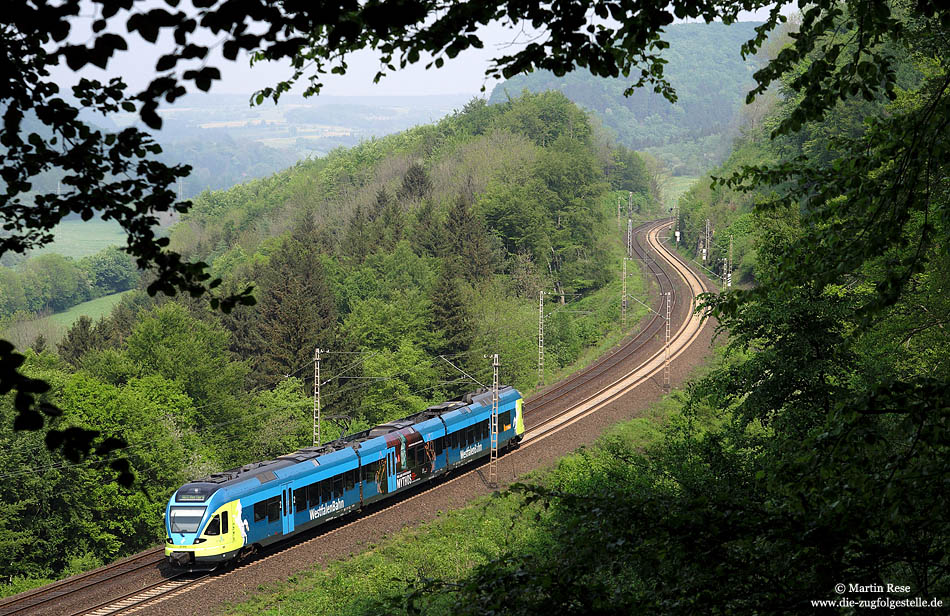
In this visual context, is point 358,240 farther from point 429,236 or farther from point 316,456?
point 316,456

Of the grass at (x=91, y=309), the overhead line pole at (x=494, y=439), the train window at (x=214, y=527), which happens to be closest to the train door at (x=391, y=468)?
the overhead line pole at (x=494, y=439)

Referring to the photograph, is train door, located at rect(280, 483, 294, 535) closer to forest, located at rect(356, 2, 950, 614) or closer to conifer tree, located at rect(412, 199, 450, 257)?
forest, located at rect(356, 2, 950, 614)

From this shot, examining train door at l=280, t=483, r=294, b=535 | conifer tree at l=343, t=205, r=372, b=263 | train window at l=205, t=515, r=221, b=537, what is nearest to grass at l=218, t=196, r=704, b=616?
train door at l=280, t=483, r=294, b=535

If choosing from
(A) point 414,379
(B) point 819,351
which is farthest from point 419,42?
(A) point 414,379

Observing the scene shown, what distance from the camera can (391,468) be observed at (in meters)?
30.1

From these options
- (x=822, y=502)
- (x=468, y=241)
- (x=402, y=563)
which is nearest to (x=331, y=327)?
(x=468, y=241)

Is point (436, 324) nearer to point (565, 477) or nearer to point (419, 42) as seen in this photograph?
Result: point (565, 477)

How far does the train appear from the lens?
947 inches

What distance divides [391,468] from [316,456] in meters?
3.57

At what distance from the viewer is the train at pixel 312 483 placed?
947 inches

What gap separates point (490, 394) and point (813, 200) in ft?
96.4

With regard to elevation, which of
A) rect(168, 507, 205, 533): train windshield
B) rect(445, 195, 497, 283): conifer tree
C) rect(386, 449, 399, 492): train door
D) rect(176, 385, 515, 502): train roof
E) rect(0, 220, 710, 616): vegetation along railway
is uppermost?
Result: rect(445, 195, 497, 283): conifer tree

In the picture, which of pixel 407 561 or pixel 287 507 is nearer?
pixel 407 561

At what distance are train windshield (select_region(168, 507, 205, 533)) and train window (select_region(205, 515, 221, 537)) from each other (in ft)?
1.06
